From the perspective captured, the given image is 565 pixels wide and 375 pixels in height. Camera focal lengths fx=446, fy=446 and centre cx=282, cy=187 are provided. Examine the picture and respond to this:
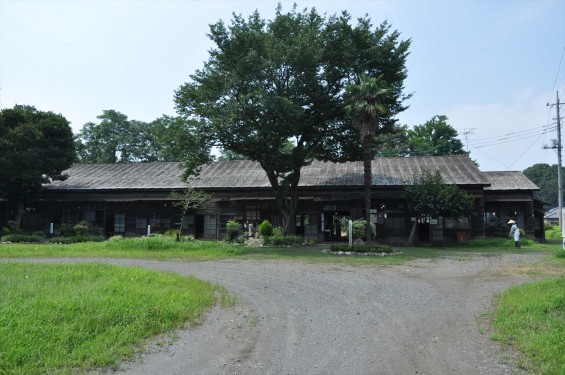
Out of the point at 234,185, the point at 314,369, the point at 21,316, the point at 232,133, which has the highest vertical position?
the point at 232,133

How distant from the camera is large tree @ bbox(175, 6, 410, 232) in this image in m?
22.0

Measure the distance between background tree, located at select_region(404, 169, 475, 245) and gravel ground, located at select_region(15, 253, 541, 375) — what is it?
441 inches

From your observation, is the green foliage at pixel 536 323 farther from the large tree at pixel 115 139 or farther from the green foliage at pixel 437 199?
the large tree at pixel 115 139

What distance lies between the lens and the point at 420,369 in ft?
18.0

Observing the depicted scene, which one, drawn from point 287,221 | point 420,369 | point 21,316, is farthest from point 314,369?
point 287,221

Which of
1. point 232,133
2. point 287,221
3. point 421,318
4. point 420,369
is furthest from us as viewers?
point 287,221

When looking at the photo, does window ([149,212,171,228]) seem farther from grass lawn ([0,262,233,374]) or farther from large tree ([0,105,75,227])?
grass lawn ([0,262,233,374])

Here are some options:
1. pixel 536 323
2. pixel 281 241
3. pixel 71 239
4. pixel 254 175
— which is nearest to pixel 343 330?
pixel 536 323

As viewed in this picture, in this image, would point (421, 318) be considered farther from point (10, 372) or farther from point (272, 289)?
point (10, 372)

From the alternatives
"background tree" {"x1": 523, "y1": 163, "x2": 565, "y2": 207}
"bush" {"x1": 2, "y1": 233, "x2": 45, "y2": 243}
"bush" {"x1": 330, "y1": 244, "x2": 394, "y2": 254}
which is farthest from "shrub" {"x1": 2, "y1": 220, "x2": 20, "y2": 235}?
"background tree" {"x1": 523, "y1": 163, "x2": 565, "y2": 207}

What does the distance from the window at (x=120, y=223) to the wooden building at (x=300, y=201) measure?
0.24ft

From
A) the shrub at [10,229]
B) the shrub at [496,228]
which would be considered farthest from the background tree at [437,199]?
the shrub at [10,229]

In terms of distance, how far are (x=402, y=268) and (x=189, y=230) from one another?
19.5m

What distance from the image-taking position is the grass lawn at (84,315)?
5457 mm
